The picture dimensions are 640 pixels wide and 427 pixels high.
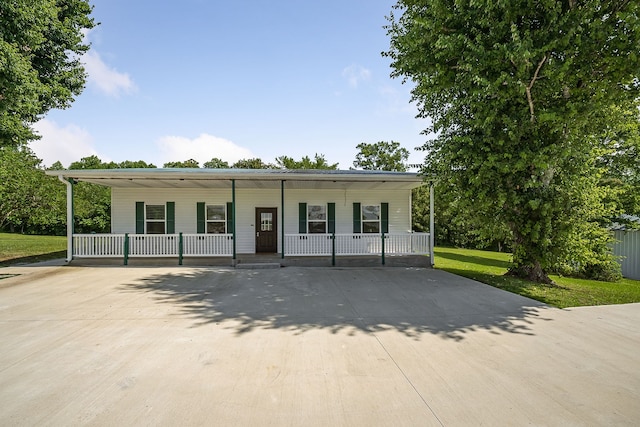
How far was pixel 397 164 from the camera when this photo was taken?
35156 mm

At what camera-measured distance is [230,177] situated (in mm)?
10141

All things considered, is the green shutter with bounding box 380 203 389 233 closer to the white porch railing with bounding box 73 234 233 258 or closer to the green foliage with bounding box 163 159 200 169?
the white porch railing with bounding box 73 234 233 258

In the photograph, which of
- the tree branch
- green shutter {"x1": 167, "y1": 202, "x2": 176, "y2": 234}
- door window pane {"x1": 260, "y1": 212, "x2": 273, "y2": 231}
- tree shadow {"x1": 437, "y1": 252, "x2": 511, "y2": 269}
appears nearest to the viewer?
the tree branch

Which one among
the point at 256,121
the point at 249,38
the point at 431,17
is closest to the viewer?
the point at 431,17

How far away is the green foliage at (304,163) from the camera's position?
1117 inches

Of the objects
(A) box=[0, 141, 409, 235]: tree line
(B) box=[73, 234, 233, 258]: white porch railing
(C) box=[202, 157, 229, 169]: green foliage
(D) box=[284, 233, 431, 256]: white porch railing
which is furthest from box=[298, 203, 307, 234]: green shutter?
(C) box=[202, 157, 229, 169]: green foliage

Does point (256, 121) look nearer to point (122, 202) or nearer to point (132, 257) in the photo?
point (122, 202)

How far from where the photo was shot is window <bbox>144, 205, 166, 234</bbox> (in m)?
12.3

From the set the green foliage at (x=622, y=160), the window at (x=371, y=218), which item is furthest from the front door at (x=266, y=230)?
the green foliage at (x=622, y=160)

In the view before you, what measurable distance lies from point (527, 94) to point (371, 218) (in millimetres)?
7312

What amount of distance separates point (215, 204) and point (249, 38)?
255 inches

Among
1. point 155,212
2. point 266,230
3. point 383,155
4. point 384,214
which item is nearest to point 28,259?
point 155,212

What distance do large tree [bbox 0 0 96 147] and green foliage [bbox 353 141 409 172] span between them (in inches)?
1095

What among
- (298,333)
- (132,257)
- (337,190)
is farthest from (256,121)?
(298,333)
